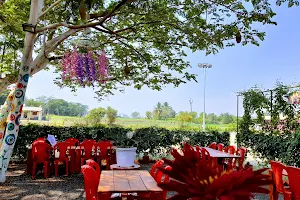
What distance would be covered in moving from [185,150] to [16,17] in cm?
922

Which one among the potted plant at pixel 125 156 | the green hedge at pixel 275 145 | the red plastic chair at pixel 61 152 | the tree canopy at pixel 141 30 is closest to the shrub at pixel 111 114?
the tree canopy at pixel 141 30

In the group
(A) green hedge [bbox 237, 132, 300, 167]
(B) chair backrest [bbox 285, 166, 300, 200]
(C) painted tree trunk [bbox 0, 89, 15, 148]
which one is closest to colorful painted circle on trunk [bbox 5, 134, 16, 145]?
(C) painted tree trunk [bbox 0, 89, 15, 148]

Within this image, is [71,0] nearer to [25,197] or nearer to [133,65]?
[25,197]

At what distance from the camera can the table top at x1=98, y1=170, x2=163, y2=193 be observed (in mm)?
3285

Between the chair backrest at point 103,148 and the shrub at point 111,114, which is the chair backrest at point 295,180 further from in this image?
the shrub at point 111,114

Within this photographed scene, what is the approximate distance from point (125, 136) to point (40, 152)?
3849 millimetres

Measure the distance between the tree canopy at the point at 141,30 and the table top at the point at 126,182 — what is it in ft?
9.05

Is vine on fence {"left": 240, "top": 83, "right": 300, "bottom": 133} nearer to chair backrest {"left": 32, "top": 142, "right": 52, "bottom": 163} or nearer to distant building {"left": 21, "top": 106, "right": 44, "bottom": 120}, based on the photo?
chair backrest {"left": 32, "top": 142, "right": 52, "bottom": 163}

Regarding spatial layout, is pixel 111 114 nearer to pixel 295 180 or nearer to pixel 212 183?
pixel 295 180

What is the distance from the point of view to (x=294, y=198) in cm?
395

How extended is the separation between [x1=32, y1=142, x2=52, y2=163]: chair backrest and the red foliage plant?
736 centimetres

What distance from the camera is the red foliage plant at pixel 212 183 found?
88cm

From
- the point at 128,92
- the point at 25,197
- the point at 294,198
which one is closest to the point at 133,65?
the point at 128,92

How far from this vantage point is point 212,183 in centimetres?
91
